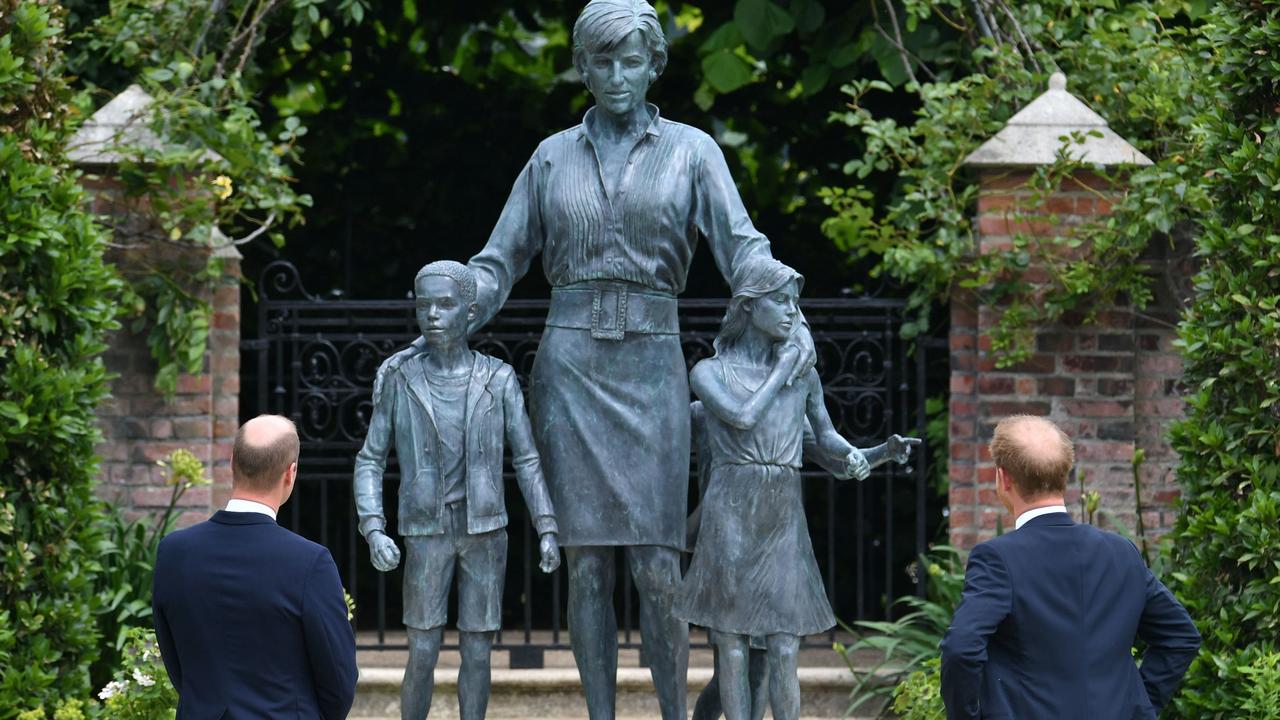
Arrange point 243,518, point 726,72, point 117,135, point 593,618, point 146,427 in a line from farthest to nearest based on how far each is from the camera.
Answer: point 726,72
point 146,427
point 117,135
point 593,618
point 243,518

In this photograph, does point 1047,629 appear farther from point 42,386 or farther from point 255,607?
point 42,386

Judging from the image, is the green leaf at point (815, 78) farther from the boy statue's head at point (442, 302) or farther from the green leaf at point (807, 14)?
the boy statue's head at point (442, 302)

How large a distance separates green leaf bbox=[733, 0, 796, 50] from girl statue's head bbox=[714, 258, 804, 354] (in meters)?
3.12

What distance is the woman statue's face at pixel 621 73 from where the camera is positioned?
514 cm

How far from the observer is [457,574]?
16.8ft

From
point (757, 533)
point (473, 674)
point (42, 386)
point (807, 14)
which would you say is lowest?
point (473, 674)

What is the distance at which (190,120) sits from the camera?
757 cm

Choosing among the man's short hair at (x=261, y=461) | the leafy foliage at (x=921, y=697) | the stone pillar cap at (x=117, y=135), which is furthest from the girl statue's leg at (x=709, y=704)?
the stone pillar cap at (x=117, y=135)

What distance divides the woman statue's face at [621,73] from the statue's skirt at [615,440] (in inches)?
25.4

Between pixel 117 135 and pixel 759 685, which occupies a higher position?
pixel 117 135

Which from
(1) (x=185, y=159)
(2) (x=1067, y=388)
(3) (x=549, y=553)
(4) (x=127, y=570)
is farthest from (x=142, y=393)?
(2) (x=1067, y=388)

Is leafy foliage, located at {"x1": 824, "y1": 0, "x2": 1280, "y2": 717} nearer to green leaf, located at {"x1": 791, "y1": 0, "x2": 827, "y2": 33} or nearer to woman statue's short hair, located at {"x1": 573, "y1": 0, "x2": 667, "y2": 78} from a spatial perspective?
green leaf, located at {"x1": 791, "y1": 0, "x2": 827, "y2": 33}

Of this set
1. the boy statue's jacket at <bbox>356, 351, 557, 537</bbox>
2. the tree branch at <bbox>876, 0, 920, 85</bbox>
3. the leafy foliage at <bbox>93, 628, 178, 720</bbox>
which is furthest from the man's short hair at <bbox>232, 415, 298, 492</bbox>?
the tree branch at <bbox>876, 0, 920, 85</bbox>

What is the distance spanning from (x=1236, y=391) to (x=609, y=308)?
2.14 metres
